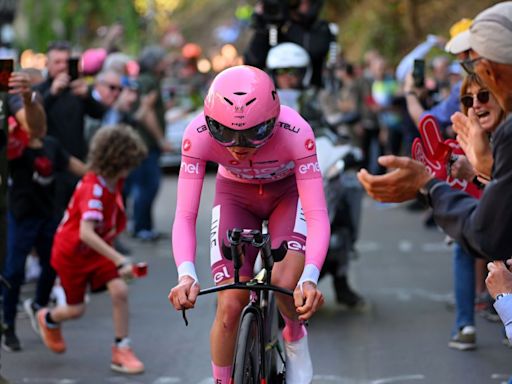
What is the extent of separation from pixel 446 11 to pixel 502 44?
29.5 meters

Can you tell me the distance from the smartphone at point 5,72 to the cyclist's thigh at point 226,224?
65.8 inches

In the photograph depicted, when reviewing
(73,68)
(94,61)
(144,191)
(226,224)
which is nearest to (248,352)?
(226,224)

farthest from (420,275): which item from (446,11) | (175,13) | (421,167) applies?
(175,13)

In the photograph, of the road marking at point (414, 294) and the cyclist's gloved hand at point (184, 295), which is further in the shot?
the road marking at point (414, 294)

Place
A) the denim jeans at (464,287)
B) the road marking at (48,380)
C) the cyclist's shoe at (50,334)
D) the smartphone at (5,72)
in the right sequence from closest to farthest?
the smartphone at (5,72) < the road marking at (48,380) < the cyclist's shoe at (50,334) < the denim jeans at (464,287)

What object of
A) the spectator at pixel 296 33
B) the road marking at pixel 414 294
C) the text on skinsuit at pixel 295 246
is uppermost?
the spectator at pixel 296 33

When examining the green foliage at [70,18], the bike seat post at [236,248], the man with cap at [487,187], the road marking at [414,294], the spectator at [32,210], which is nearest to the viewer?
the man with cap at [487,187]

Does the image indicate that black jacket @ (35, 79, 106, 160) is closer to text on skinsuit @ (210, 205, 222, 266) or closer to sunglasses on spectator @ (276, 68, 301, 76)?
sunglasses on spectator @ (276, 68, 301, 76)

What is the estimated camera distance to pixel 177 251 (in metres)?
5.71

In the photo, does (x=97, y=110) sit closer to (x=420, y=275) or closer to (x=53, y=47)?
(x=53, y=47)

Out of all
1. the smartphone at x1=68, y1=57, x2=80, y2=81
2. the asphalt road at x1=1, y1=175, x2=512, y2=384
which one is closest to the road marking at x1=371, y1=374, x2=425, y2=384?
the asphalt road at x1=1, y1=175, x2=512, y2=384

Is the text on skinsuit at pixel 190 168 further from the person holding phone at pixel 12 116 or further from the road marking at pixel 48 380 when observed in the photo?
the road marking at pixel 48 380

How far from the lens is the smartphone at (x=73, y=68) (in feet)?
32.8

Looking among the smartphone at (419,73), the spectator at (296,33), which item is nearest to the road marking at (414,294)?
the spectator at (296,33)
